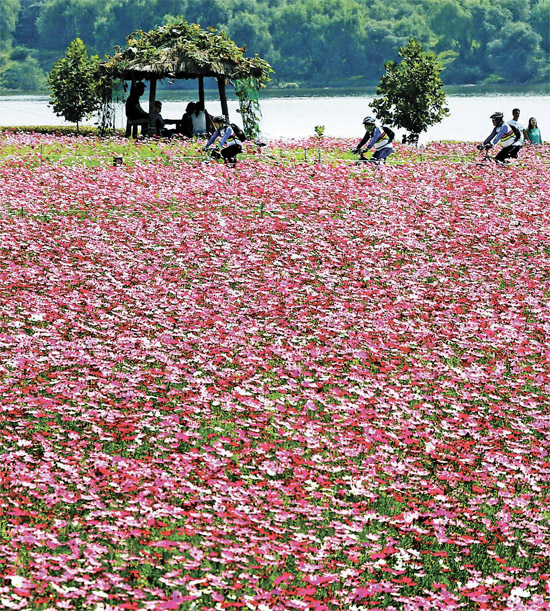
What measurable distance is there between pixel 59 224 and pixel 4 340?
6913 mm

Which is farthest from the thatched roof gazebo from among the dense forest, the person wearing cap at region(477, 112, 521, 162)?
the dense forest

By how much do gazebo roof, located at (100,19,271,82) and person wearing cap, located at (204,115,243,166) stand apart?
8500 mm

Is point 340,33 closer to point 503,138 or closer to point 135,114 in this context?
point 135,114

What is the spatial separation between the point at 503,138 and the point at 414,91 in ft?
48.4

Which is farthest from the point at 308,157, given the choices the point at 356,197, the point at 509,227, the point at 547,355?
the point at 547,355

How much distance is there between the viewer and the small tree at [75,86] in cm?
4662

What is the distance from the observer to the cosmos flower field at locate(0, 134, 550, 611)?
7523mm

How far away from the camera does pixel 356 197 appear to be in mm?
22719

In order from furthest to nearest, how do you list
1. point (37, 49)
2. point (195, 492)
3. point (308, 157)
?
1. point (37, 49)
2. point (308, 157)
3. point (195, 492)

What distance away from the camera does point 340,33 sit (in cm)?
14838

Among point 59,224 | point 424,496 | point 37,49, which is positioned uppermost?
point 37,49

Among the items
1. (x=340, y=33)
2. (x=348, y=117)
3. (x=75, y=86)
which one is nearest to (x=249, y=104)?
(x=75, y=86)

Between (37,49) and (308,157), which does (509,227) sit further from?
(37,49)

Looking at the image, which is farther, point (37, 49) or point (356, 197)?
point (37, 49)
